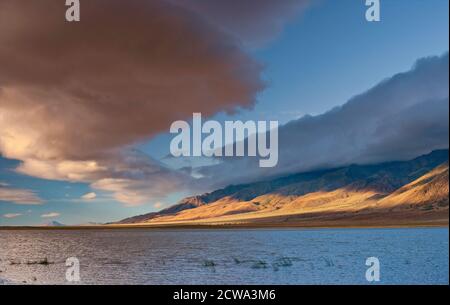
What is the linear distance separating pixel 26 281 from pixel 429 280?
182 ft
